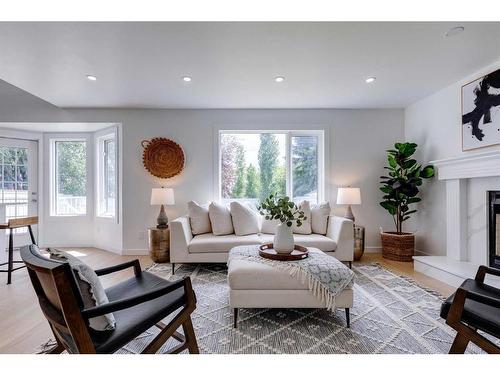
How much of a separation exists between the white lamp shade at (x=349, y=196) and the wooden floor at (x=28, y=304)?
0.85 metres

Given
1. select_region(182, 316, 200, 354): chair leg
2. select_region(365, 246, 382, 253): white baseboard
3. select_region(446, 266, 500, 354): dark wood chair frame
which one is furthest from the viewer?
select_region(365, 246, 382, 253): white baseboard

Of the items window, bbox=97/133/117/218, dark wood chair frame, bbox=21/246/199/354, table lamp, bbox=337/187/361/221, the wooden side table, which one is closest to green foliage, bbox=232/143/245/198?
the wooden side table

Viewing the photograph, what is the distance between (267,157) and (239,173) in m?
0.53

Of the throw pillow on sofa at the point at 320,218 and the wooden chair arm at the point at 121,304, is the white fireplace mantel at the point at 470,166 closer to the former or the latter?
the throw pillow on sofa at the point at 320,218

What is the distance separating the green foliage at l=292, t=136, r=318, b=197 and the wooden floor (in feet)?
4.52

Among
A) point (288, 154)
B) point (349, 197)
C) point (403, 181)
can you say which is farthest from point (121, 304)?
point (403, 181)

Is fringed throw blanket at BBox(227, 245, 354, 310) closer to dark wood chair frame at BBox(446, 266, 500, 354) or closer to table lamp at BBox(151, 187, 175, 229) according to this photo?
dark wood chair frame at BBox(446, 266, 500, 354)

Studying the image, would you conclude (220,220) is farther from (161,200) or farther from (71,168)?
(71,168)

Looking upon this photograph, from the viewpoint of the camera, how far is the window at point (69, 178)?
437cm

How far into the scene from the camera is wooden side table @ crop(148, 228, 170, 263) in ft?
11.0

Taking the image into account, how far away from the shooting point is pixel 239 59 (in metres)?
2.36
